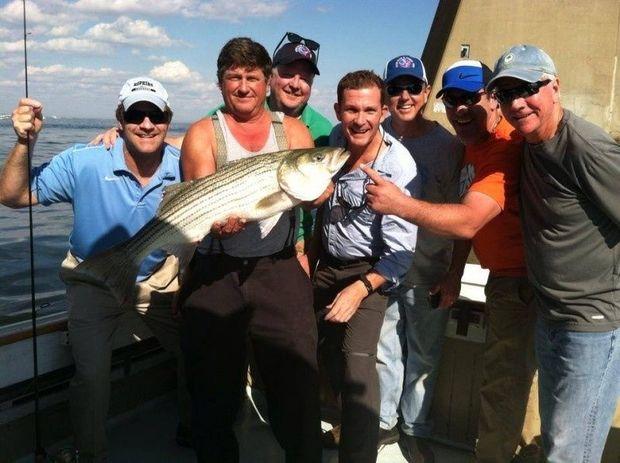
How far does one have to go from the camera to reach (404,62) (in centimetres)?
402

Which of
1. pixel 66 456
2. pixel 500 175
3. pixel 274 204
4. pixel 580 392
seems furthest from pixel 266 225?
pixel 66 456

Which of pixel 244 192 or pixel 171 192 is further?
pixel 171 192

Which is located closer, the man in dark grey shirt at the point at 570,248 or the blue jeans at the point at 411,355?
the man in dark grey shirt at the point at 570,248

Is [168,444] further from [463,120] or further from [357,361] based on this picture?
[463,120]

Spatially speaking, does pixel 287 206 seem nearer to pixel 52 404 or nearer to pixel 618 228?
pixel 618 228

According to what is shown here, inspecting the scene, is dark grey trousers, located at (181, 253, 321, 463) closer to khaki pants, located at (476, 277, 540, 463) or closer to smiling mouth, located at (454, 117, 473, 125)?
khaki pants, located at (476, 277, 540, 463)

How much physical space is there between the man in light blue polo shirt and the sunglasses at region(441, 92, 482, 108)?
190 centimetres

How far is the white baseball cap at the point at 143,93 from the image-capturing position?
3.79 m

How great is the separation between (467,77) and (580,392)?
200 cm

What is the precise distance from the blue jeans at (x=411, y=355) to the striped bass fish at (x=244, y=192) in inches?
49.8

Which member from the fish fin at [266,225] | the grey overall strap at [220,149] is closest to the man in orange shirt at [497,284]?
the fish fin at [266,225]

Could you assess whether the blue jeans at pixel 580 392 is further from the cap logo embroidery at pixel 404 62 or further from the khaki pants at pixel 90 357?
the khaki pants at pixel 90 357

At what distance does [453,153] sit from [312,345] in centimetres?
160

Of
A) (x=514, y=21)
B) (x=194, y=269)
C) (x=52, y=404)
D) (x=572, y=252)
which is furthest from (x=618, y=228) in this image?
(x=514, y=21)
